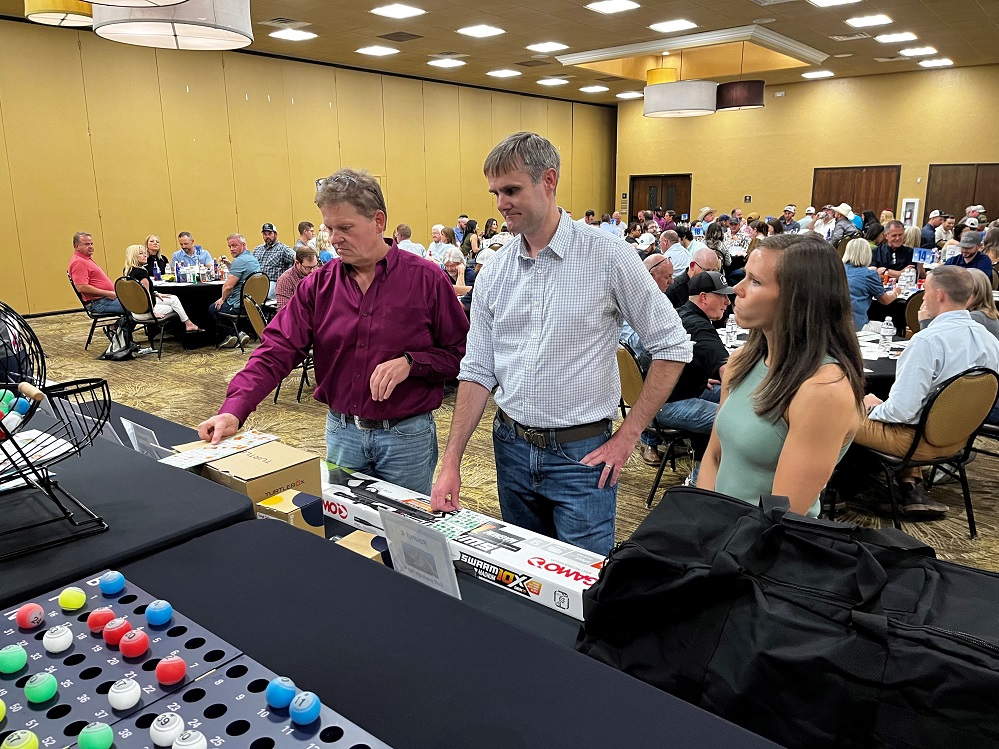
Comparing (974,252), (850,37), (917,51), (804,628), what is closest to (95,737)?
(804,628)

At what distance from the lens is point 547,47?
39.4ft

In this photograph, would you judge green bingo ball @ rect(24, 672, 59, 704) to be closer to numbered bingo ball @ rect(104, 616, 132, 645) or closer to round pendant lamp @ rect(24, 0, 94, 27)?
numbered bingo ball @ rect(104, 616, 132, 645)

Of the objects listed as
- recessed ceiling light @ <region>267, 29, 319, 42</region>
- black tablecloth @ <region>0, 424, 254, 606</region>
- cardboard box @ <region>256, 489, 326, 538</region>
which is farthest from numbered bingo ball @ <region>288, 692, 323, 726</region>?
recessed ceiling light @ <region>267, 29, 319, 42</region>

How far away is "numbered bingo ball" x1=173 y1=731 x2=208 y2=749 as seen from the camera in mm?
525

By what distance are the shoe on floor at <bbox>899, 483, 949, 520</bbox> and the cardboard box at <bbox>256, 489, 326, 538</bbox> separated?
341 centimetres

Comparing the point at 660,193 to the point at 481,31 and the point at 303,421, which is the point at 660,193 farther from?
the point at 303,421

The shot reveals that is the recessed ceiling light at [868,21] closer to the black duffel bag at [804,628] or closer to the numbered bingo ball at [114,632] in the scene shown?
the black duffel bag at [804,628]

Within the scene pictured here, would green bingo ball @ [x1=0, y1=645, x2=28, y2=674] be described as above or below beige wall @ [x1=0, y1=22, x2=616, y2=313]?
below

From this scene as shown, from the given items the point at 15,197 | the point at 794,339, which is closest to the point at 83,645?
the point at 794,339

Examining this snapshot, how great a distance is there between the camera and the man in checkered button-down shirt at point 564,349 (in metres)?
1.95

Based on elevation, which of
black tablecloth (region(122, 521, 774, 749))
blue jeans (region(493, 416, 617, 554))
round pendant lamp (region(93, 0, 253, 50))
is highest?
round pendant lamp (region(93, 0, 253, 50))

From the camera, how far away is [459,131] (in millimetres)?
16172

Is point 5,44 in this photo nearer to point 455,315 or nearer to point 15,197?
point 15,197

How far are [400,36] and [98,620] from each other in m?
11.7
